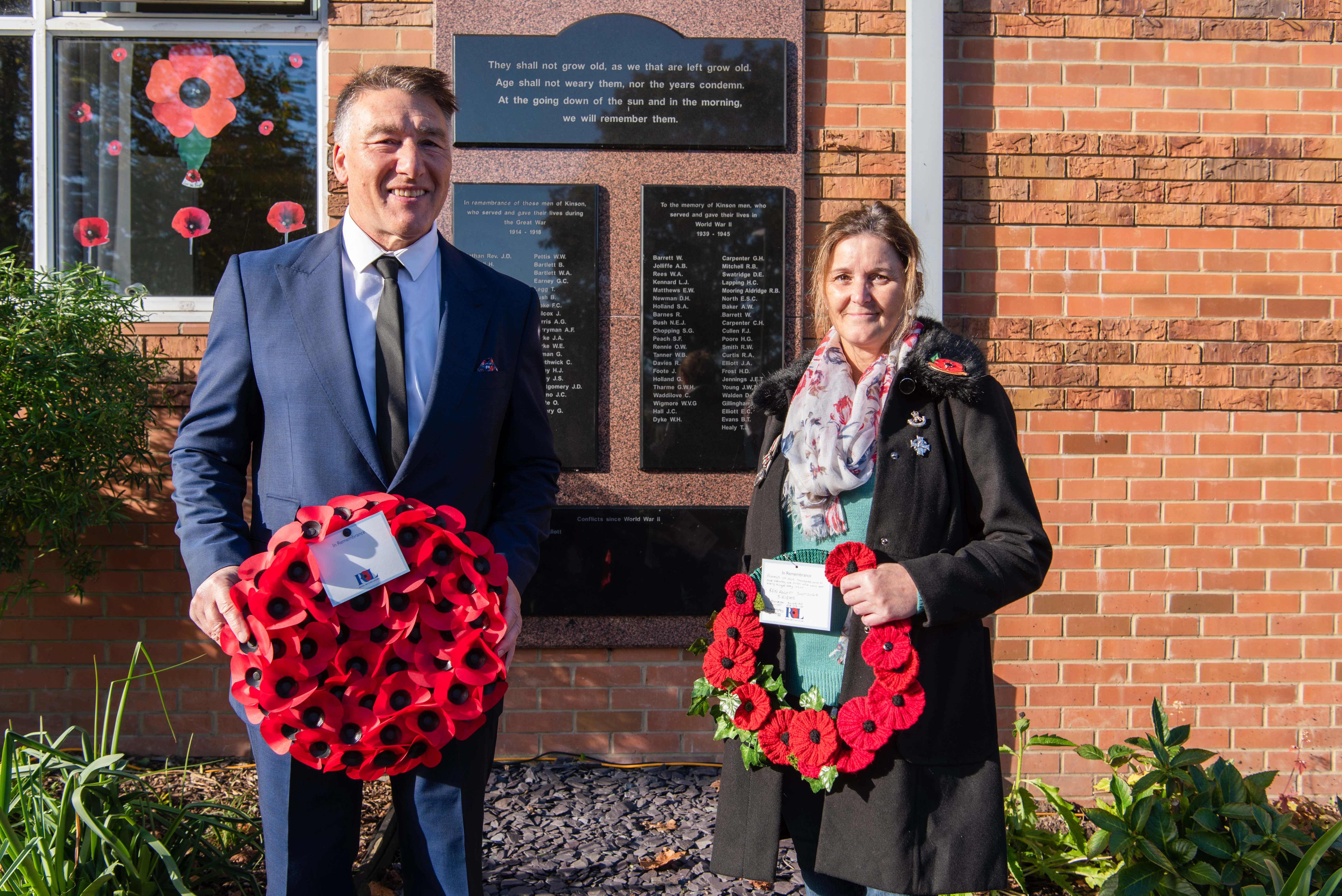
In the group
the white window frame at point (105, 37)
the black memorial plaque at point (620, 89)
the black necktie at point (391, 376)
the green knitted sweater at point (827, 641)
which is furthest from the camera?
the white window frame at point (105, 37)

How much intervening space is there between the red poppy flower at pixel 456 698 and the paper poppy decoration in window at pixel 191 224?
309 cm

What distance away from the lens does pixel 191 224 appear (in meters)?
3.81

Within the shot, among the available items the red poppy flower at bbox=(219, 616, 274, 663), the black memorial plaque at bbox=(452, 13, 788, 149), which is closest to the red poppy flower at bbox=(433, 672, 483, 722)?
the red poppy flower at bbox=(219, 616, 274, 663)

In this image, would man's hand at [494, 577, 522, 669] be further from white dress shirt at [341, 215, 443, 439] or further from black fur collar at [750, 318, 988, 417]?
black fur collar at [750, 318, 988, 417]

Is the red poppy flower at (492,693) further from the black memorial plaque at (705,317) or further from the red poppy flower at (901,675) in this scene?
the black memorial plaque at (705,317)

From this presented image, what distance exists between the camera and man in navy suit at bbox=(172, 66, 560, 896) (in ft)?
5.83

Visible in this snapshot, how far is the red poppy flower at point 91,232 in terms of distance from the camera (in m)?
3.79

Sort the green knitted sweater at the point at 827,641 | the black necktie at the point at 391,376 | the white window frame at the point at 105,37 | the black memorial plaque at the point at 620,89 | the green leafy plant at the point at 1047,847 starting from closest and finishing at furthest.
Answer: the black necktie at the point at 391,376 → the green knitted sweater at the point at 827,641 → the green leafy plant at the point at 1047,847 → the black memorial plaque at the point at 620,89 → the white window frame at the point at 105,37

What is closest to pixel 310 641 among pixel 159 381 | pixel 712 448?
pixel 712 448

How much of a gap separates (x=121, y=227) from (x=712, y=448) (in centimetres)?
293

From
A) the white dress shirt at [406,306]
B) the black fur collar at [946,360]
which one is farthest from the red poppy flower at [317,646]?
the black fur collar at [946,360]

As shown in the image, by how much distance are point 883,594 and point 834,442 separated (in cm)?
40

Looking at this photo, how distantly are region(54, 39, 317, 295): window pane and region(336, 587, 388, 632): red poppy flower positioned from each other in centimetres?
270

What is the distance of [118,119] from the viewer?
381 centimetres
